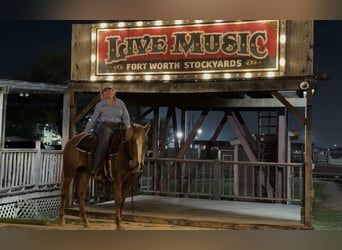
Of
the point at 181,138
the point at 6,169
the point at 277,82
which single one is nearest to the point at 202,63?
the point at 277,82

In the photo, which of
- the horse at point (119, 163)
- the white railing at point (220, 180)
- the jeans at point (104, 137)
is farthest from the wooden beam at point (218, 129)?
the jeans at point (104, 137)

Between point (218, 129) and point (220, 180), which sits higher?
point (218, 129)

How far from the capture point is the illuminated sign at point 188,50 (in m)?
6.42

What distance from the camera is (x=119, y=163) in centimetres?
558

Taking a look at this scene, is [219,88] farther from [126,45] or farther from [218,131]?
[218,131]

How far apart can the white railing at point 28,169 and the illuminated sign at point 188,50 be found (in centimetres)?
184

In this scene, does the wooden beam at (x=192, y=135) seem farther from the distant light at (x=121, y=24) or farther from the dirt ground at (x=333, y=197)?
the distant light at (x=121, y=24)

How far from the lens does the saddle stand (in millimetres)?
5582

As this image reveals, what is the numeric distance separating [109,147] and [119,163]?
8.7 inches

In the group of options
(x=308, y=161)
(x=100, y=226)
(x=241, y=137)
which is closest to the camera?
(x=100, y=226)

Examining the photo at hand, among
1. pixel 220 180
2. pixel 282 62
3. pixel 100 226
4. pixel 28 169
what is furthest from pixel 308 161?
pixel 28 169

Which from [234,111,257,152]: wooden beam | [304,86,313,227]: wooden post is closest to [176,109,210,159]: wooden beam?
[234,111,257,152]: wooden beam

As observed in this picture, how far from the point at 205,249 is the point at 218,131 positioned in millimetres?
5990

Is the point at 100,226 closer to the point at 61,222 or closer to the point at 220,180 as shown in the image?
the point at 61,222
